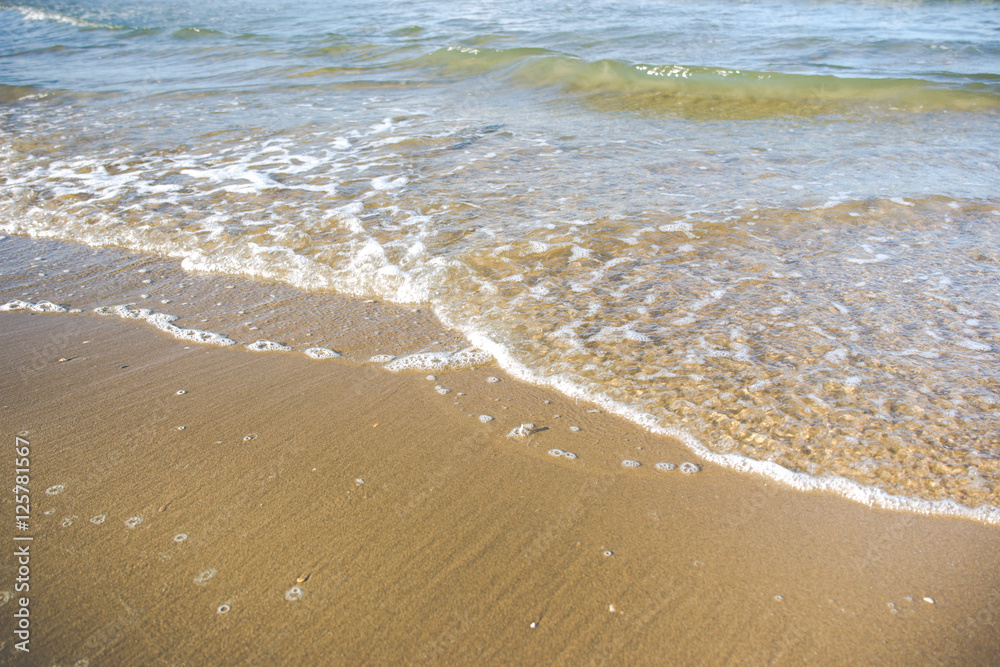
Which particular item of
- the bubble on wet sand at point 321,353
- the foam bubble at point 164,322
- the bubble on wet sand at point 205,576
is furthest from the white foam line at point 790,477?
the foam bubble at point 164,322

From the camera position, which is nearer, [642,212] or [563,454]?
[563,454]

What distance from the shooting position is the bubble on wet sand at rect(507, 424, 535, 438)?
249 centimetres

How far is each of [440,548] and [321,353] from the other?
148 cm

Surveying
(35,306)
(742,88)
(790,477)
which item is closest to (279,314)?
(35,306)

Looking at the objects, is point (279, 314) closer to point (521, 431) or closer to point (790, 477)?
point (521, 431)

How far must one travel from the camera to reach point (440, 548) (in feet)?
6.40

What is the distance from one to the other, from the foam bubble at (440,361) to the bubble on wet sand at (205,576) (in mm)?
1289

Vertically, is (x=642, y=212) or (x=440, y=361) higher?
(x=642, y=212)

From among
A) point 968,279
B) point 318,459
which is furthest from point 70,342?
point 968,279

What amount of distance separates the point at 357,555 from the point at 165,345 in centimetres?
194

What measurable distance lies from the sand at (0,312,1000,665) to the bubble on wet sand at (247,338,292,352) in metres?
0.46

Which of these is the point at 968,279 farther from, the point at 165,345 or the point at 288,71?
the point at 288,71

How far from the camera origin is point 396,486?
222 centimetres

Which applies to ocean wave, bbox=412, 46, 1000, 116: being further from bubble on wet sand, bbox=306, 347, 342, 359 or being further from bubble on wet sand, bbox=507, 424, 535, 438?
bubble on wet sand, bbox=507, 424, 535, 438
